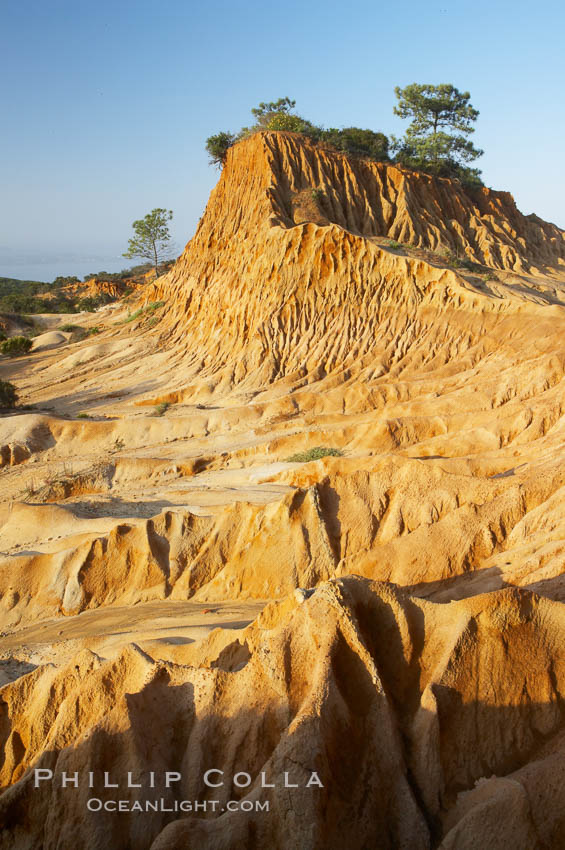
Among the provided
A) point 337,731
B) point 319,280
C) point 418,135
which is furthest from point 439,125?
point 337,731

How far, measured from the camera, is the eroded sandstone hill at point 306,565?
17.3 feet

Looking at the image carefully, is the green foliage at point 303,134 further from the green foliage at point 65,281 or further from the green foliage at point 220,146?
the green foliage at point 65,281

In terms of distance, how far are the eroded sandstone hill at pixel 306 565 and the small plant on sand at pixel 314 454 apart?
0.41 m

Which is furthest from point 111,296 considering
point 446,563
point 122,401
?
point 446,563

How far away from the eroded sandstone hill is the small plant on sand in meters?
0.41

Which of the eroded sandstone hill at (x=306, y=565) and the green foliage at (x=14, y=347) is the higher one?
the green foliage at (x=14, y=347)

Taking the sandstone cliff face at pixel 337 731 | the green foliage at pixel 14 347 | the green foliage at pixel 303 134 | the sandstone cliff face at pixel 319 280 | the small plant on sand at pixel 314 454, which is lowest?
the sandstone cliff face at pixel 337 731

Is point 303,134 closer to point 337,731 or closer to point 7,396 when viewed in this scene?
point 7,396

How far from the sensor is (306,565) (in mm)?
Answer: 11031

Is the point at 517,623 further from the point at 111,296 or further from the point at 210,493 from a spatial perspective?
the point at 111,296

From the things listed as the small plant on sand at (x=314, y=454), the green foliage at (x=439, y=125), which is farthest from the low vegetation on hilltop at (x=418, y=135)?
the small plant on sand at (x=314, y=454)

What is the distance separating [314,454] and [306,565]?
7549 mm

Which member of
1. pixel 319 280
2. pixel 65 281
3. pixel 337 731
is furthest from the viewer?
pixel 65 281

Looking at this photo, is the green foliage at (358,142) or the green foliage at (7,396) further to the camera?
the green foliage at (358,142)
